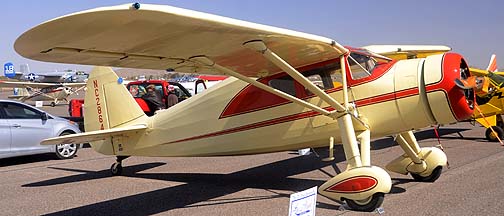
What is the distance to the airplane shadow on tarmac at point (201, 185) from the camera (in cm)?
616

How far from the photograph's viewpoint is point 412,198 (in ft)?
19.3

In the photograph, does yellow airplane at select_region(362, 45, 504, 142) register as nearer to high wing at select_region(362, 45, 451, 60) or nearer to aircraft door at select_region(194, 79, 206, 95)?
high wing at select_region(362, 45, 451, 60)

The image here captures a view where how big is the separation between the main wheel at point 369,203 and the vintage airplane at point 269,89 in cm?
1

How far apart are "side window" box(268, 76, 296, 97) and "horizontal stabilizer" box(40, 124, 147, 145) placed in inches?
96.4

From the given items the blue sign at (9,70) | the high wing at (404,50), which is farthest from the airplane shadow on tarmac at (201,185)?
the blue sign at (9,70)

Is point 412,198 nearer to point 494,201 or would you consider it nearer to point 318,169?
point 494,201

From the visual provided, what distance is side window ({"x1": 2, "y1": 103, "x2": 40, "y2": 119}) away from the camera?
36.2 ft

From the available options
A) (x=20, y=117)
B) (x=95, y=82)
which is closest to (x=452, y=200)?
(x=95, y=82)

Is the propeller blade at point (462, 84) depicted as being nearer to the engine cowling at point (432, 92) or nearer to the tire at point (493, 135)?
the engine cowling at point (432, 92)

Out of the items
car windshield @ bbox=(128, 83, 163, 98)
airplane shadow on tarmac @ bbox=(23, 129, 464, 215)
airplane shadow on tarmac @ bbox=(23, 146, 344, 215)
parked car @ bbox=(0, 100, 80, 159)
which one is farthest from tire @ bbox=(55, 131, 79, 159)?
car windshield @ bbox=(128, 83, 163, 98)

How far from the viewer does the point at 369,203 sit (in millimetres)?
5414

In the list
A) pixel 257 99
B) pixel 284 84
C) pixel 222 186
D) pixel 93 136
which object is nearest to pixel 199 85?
pixel 93 136

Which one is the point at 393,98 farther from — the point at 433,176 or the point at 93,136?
the point at 93,136

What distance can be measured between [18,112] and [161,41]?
7878mm
